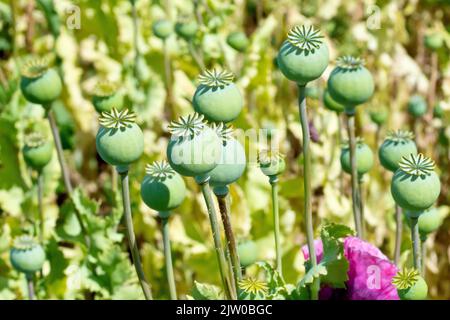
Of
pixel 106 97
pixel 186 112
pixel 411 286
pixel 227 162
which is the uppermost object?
pixel 186 112

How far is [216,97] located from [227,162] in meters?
0.06

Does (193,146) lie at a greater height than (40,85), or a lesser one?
lesser

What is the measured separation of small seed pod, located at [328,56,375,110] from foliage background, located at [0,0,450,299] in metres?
0.28

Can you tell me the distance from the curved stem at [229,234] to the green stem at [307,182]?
67 millimetres

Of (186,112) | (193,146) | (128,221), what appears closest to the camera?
(193,146)

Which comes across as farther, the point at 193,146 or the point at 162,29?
the point at 162,29

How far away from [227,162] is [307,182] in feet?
0.26

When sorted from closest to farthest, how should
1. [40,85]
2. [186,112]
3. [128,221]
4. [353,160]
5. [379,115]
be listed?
[128,221] < [353,160] < [40,85] < [379,115] < [186,112]

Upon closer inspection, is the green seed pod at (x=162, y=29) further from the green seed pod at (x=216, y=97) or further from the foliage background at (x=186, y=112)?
the green seed pod at (x=216, y=97)

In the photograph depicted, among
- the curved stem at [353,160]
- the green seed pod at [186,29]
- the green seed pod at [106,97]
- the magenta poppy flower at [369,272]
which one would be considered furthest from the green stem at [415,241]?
the green seed pod at [186,29]

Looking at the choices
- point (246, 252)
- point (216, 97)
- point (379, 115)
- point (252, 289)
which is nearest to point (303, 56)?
point (216, 97)

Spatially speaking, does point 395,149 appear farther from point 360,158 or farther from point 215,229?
point 215,229

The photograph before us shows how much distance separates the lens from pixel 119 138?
2.18 feet

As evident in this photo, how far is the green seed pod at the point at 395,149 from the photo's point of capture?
808 millimetres
